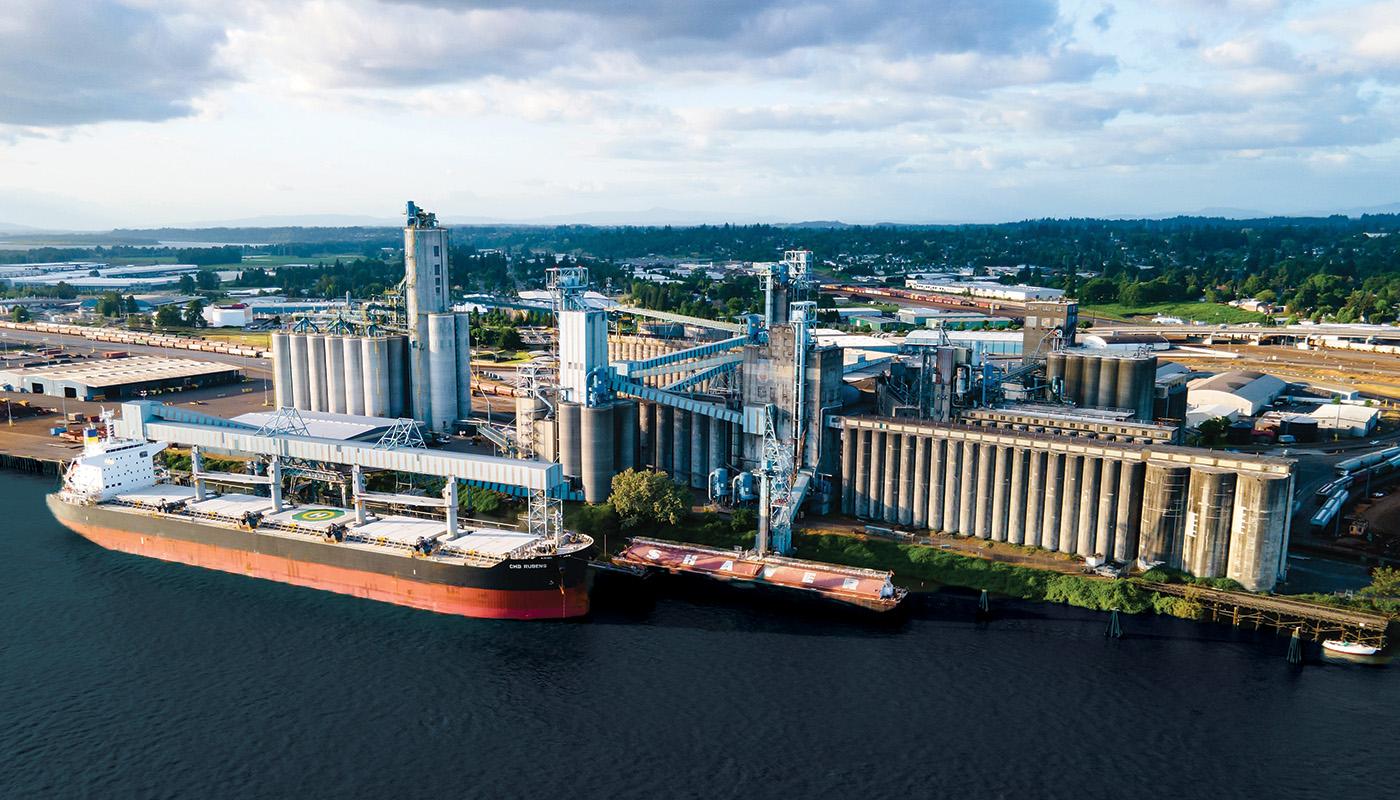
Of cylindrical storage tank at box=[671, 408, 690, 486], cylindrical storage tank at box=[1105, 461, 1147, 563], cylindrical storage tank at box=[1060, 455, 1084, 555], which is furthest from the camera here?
cylindrical storage tank at box=[671, 408, 690, 486]

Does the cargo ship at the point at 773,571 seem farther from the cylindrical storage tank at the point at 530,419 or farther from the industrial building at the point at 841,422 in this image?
the cylindrical storage tank at the point at 530,419

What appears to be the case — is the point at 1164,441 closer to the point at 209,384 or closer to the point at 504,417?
the point at 504,417

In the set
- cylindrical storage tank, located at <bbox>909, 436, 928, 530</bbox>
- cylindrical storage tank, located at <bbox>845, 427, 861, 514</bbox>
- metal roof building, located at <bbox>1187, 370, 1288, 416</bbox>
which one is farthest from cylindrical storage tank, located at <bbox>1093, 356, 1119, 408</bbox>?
cylindrical storage tank, located at <bbox>845, 427, 861, 514</bbox>

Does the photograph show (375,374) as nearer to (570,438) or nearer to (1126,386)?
(570,438)

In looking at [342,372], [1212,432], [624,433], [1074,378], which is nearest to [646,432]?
[624,433]

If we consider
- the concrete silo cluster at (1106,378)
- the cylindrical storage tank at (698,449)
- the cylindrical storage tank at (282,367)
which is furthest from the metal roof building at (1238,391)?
the cylindrical storage tank at (282,367)

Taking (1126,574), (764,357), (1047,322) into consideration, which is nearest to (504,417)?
(764,357)

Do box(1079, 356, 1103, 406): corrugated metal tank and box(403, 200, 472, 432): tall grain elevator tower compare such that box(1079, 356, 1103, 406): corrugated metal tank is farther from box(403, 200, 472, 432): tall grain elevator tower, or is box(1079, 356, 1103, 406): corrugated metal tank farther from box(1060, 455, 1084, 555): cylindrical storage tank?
box(403, 200, 472, 432): tall grain elevator tower
